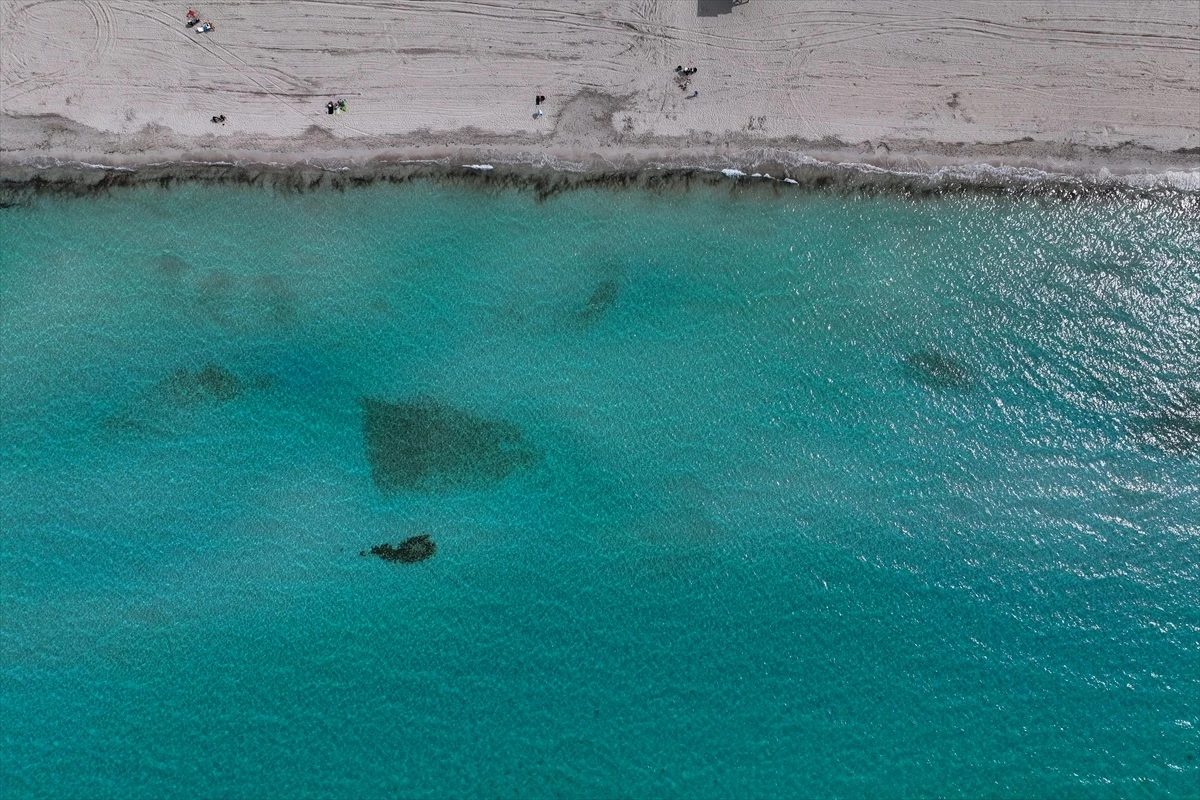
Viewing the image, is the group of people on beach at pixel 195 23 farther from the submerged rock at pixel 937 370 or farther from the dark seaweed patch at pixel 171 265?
the submerged rock at pixel 937 370

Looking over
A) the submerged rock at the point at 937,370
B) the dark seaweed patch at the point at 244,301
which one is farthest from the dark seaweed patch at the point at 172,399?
the submerged rock at the point at 937,370

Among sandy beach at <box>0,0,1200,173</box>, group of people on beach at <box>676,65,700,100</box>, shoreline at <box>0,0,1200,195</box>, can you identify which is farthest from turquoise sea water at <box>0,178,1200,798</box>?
group of people on beach at <box>676,65,700,100</box>

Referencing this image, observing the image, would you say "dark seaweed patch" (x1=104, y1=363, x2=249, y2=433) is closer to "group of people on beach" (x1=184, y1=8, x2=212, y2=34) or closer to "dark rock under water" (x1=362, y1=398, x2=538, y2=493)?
"dark rock under water" (x1=362, y1=398, x2=538, y2=493)

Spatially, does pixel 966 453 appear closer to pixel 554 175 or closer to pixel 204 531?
pixel 554 175

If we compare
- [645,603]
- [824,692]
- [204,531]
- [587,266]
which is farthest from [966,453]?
[204,531]

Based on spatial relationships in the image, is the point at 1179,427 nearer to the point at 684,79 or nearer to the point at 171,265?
the point at 684,79

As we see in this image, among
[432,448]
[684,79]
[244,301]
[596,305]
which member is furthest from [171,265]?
[684,79]
